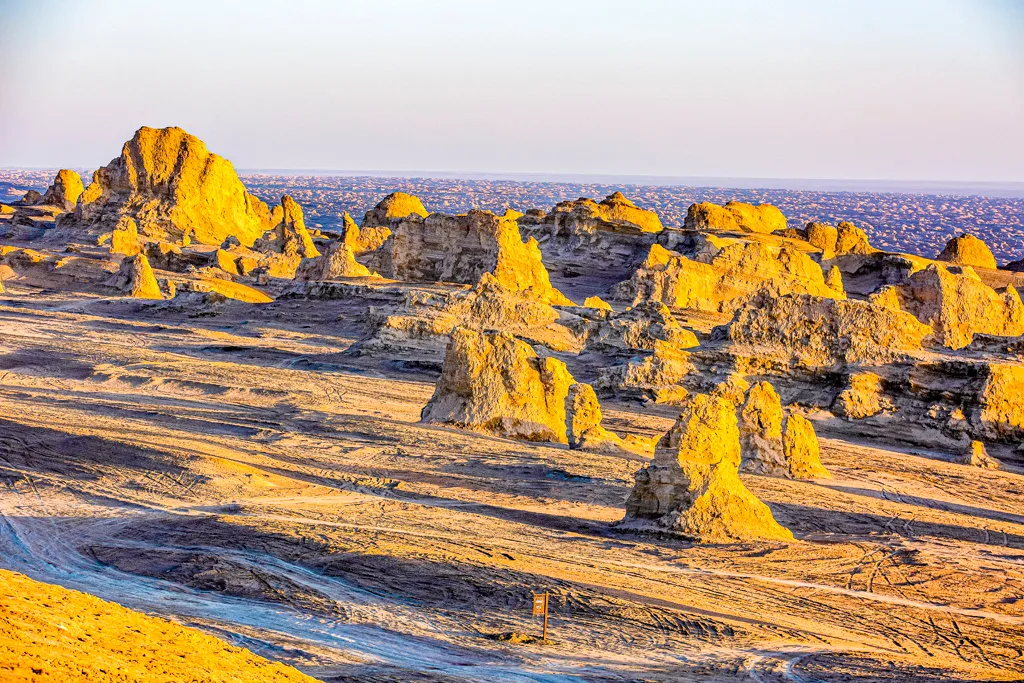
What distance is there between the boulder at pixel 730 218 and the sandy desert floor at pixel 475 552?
28581 millimetres

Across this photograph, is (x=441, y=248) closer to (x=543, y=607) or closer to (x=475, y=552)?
(x=475, y=552)

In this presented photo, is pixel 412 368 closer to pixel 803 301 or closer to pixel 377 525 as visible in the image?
pixel 803 301

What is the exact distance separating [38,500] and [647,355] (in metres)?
16.3

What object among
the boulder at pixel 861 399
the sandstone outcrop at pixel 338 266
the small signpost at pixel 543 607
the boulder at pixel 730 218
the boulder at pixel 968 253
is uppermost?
the boulder at pixel 730 218

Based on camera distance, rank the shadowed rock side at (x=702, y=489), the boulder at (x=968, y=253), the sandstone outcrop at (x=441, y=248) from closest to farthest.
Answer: the shadowed rock side at (x=702, y=489), the sandstone outcrop at (x=441, y=248), the boulder at (x=968, y=253)

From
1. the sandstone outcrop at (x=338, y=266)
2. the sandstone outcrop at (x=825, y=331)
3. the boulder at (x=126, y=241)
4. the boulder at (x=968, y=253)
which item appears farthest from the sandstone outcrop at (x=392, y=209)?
the sandstone outcrop at (x=825, y=331)

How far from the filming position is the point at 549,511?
706 inches

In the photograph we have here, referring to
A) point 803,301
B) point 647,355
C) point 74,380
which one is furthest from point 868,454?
point 74,380

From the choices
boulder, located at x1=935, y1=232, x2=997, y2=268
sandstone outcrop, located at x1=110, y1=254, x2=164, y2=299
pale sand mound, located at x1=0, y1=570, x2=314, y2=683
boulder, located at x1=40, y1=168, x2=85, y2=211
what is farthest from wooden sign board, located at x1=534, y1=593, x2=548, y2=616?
boulder, located at x1=40, y1=168, x2=85, y2=211

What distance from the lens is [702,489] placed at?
16.4 metres

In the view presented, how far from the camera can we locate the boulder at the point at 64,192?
7444 cm

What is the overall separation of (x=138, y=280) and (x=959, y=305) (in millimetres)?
30493

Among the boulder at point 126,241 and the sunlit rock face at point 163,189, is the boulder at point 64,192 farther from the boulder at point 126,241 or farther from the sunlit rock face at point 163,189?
the boulder at point 126,241

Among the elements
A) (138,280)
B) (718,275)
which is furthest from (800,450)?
(138,280)
